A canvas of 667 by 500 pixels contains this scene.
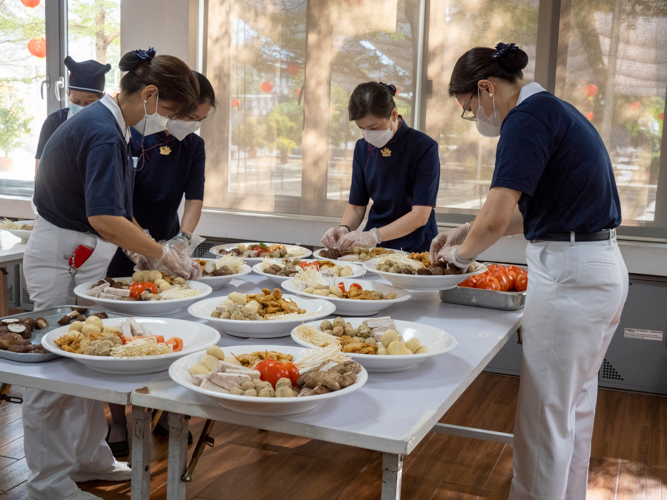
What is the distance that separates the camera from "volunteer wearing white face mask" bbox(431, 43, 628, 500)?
5.70 feet

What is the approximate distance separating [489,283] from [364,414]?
1.04 metres

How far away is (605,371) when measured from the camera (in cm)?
366

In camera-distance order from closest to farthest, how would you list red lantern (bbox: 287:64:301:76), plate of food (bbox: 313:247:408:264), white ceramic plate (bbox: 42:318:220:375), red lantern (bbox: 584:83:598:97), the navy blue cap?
white ceramic plate (bbox: 42:318:220:375), plate of food (bbox: 313:247:408:264), the navy blue cap, red lantern (bbox: 584:83:598:97), red lantern (bbox: 287:64:301:76)

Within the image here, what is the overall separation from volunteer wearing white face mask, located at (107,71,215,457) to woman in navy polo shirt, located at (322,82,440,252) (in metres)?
0.67

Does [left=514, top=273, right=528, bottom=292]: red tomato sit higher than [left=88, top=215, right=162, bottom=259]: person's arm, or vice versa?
[left=88, top=215, right=162, bottom=259]: person's arm

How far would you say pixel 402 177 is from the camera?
2783 millimetres

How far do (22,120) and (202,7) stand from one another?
79.0 inches

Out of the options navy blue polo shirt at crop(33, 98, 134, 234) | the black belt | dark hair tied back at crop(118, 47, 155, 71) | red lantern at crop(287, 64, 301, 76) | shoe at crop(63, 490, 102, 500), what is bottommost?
shoe at crop(63, 490, 102, 500)

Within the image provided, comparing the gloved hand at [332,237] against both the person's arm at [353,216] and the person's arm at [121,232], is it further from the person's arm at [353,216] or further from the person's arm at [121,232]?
the person's arm at [121,232]

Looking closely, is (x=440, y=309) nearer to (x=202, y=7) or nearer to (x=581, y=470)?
(x=581, y=470)

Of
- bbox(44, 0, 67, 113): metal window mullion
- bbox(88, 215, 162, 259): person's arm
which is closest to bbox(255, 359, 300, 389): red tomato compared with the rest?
bbox(88, 215, 162, 259): person's arm

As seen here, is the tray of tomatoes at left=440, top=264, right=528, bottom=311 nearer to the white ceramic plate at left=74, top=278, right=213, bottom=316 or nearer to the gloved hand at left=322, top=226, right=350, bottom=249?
the gloved hand at left=322, top=226, right=350, bottom=249

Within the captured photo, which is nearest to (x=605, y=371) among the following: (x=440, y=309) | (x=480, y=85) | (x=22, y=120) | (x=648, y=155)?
(x=648, y=155)

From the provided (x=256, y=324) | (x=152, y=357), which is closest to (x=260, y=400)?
(x=152, y=357)
